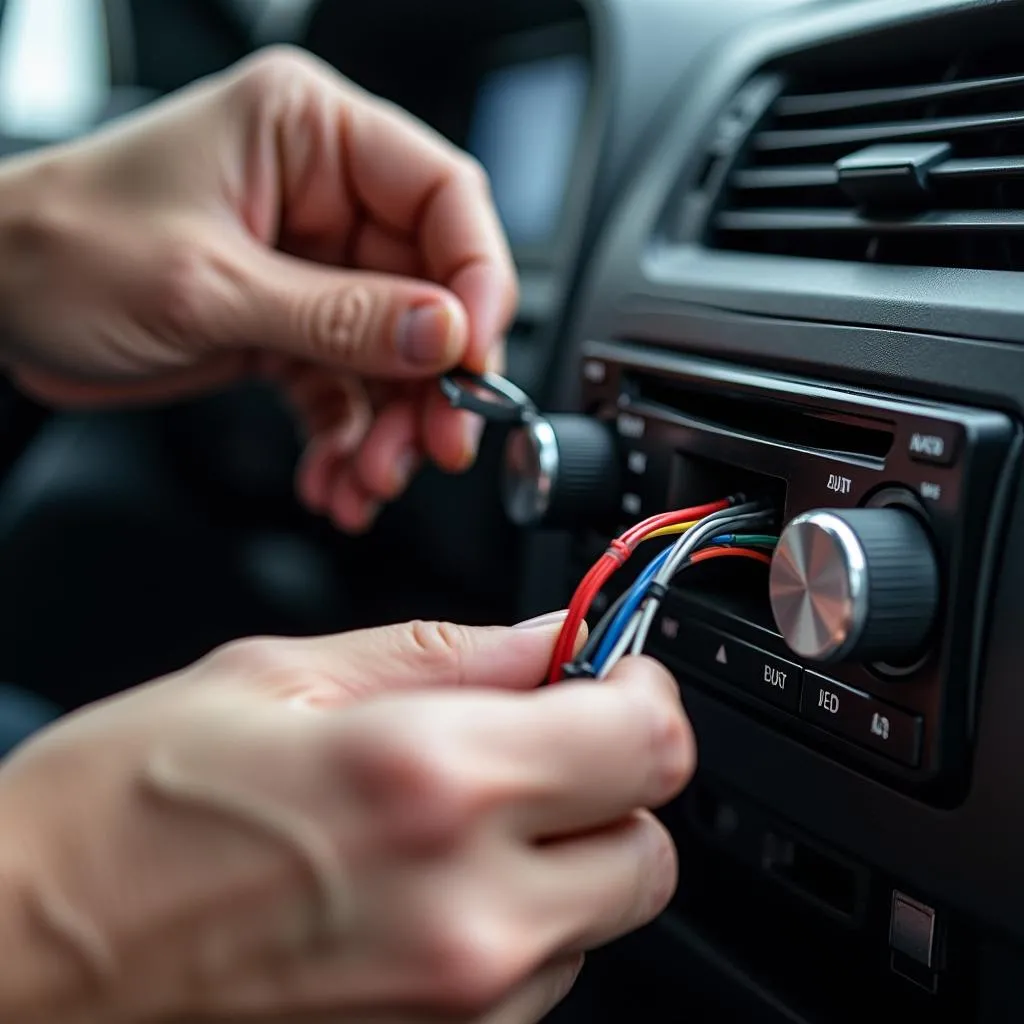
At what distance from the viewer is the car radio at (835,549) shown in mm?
491

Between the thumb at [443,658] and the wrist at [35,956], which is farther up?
the thumb at [443,658]

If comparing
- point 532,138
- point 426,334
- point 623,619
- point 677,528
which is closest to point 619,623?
point 623,619

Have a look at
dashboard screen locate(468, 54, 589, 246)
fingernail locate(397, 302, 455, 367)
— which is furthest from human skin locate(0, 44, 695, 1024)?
dashboard screen locate(468, 54, 589, 246)

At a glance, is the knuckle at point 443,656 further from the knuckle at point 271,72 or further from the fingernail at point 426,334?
the knuckle at point 271,72

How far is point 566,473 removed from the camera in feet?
2.36

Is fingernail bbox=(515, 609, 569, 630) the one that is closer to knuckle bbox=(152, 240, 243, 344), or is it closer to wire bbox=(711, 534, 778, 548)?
wire bbox=(711, 534, 778, 548)

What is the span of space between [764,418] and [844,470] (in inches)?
3.9

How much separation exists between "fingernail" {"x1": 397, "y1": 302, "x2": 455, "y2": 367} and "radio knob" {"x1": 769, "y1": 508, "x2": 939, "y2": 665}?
389 millimetres

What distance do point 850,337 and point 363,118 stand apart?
0.50 meters

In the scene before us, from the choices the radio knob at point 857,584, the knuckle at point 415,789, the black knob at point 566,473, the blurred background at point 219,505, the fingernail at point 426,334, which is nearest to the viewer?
the knuckle at point 415,789

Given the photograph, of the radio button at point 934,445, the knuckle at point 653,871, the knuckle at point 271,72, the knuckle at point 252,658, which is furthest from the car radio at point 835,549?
the knuckle at point 271,72

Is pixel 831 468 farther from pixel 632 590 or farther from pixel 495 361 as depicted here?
Result: pixel 495 361

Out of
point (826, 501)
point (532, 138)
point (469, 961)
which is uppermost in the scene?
point (532, 138)

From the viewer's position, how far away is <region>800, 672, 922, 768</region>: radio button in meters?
0.51
